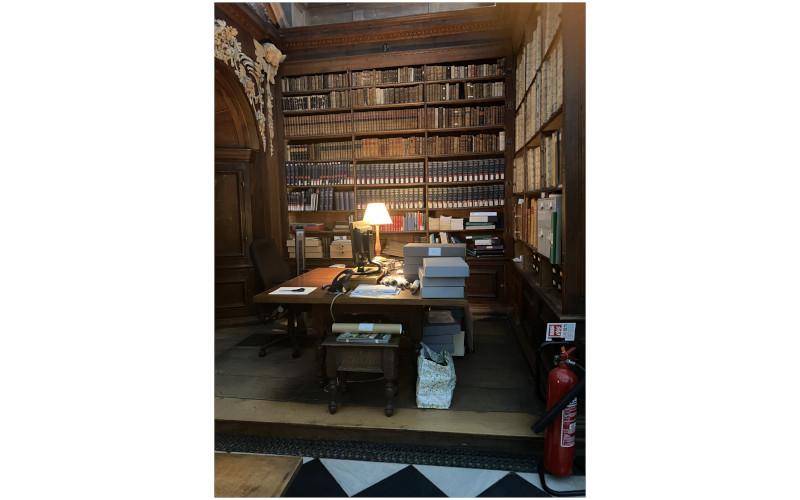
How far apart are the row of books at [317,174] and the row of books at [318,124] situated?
0.35m

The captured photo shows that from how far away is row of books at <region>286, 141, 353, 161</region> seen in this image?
181 inches

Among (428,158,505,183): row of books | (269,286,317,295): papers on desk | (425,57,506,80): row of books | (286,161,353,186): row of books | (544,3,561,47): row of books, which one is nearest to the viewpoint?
(544,3,561,47): row of books

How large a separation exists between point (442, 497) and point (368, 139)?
3.69m

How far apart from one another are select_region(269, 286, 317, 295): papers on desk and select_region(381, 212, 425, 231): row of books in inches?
76.4

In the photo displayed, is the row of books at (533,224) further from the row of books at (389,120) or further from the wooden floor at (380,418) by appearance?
the row of books at (389,120)

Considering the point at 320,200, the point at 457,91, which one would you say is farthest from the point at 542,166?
the point at 320,200

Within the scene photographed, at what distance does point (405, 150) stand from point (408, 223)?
0.81m

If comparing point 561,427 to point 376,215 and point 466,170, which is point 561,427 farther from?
point 466,170

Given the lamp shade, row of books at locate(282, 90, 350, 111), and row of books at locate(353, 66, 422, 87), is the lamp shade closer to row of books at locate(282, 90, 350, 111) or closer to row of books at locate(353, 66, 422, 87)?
row of books at locate(282, 90, 350, 111)

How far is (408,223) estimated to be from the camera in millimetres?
4551

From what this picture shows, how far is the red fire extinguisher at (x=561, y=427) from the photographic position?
1810mm

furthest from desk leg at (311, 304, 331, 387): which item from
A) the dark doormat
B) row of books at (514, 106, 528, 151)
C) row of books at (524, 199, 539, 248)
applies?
row of books at (514, 106, 528, 151)

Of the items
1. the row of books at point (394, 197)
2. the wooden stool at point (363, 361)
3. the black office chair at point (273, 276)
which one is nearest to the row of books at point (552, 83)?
the wooden stool at point (363, 361)

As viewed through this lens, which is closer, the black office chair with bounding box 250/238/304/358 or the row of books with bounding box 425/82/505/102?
the black office chair with bounding box 250/238/304/358
